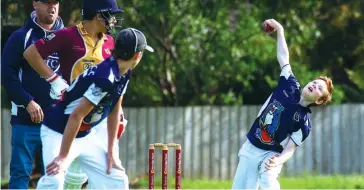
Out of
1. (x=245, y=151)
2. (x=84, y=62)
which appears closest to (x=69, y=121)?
(x=84, y=62)

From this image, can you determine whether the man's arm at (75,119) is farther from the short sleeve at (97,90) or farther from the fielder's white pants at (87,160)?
the fielder's white pants at (87,160)

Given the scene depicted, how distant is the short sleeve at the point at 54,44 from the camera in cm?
776

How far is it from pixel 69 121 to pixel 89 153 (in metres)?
0.41

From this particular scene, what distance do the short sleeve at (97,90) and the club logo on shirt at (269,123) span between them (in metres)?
2.42

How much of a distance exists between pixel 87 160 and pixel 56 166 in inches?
10.0

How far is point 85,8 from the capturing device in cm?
789

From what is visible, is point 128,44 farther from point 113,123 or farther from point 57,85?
point 57,85

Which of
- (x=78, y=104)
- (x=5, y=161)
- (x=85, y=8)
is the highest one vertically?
(x=85, y=8)

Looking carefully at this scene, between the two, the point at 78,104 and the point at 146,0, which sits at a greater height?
the point at 146,0

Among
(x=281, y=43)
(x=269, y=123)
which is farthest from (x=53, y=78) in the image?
(x=281, y=43)

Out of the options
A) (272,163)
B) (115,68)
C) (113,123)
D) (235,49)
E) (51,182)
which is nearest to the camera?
(115,68)

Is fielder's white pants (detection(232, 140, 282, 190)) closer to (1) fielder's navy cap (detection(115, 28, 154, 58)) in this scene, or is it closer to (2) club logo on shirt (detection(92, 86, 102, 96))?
(1) fielder's navy cap (detection(115, 28, 154, 58))

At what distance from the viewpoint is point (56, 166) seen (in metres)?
7.04

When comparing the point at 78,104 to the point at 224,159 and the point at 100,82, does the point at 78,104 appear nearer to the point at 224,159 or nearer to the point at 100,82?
the point at 100,82
